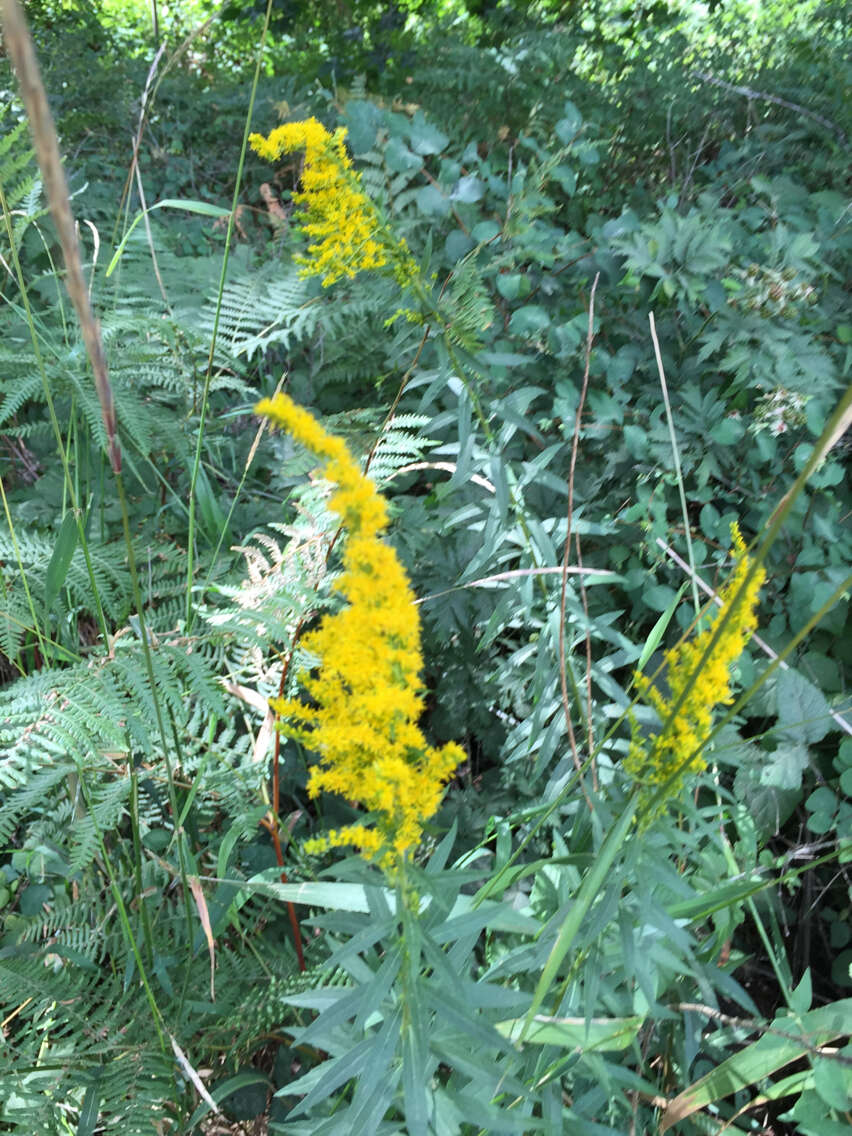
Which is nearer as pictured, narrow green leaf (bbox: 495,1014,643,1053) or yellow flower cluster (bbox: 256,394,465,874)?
yellow flower cluster (bbox: 256,394,465,874)

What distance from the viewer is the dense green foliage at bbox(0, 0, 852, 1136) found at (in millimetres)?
1090

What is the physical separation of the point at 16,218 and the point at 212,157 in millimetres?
1531

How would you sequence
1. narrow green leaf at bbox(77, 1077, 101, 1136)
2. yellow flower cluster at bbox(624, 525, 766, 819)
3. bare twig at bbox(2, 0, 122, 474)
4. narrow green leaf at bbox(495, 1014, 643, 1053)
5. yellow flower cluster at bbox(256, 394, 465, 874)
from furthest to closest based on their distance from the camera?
narrow green leaf at bbox(77, 1077, 101, 1136), narrow green leaf at bbox(495, 1014, 643, 1053), yellow flower cluster at bbox(624, 525, 766, 819), yellow flower cluster at bbox(256, 394, 465, 874), bare twig at bbox(2, 0, 122, 474)

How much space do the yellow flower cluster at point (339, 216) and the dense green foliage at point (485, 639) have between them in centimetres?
8

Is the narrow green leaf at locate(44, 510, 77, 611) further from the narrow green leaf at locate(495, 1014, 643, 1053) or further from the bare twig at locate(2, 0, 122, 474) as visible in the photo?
the narrow green leaf at locate(495, 1014, 643, 1053)

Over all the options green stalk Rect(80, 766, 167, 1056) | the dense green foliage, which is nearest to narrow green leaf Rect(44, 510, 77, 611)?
the dense green foliage

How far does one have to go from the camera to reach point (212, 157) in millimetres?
3762

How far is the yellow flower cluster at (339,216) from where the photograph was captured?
1.27m

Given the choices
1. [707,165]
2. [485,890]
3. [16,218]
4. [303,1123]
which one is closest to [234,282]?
[16,218]

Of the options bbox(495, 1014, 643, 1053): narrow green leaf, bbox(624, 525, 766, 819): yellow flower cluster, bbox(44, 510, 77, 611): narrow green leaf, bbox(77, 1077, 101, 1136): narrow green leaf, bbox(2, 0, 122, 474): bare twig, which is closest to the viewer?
bbox(2, 0, 122, 474): bare twig

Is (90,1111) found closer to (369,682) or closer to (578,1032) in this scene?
(578,1032)

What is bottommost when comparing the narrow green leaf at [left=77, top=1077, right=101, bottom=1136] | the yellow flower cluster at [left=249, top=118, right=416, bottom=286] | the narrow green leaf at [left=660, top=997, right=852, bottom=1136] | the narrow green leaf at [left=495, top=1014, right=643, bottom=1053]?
the narrow green leaf at [left=77, top=1077, right=101, bottom=1136]

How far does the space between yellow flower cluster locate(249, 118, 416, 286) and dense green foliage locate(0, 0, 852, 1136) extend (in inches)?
3.3

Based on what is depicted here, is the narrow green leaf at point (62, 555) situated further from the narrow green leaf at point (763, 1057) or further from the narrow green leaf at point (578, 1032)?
the narrow green leaf at point (763, 1057)
